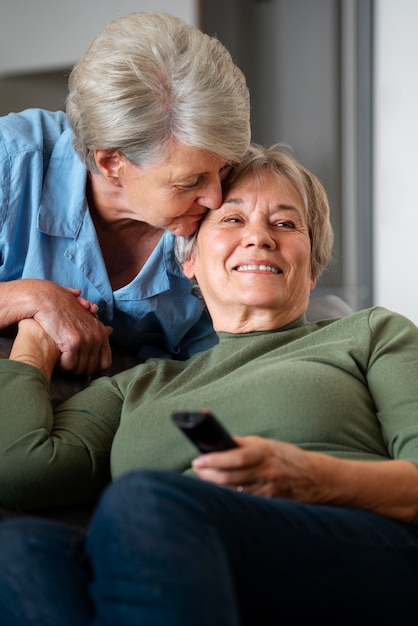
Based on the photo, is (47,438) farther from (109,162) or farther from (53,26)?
(53,26)

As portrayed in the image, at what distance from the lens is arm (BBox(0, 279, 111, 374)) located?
6.10 feet

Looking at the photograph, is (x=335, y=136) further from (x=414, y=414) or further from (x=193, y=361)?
(x=414, y=414)

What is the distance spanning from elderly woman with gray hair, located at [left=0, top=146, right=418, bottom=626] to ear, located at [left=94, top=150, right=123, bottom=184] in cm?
20

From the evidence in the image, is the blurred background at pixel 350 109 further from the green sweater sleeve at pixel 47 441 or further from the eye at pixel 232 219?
the green sweater sleeve at pixel 47 441

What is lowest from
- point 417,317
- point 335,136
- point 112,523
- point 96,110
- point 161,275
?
point 417,317

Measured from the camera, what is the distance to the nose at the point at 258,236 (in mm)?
1716

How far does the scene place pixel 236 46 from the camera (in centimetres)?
435

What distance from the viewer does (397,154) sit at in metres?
4.33

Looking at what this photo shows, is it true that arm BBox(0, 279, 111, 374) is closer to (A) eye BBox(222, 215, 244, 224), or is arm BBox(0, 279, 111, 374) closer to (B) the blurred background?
(A) eye BBox(222, 215, 244, 224)

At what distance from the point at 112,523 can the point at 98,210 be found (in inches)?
48.1

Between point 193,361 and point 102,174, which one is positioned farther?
point 102,174

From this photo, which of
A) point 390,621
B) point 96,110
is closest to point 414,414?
point 390,621

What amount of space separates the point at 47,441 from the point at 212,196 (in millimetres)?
556

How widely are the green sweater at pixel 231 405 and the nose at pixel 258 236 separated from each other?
157mm
